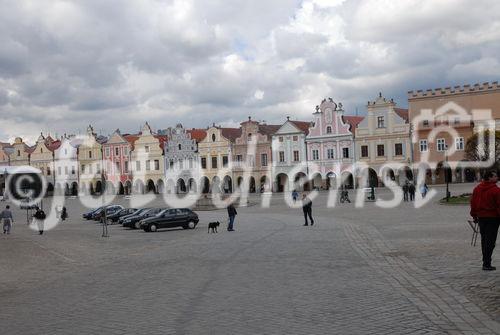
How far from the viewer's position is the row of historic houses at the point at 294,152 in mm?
69000

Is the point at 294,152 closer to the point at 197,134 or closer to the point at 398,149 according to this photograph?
the point at 398,149

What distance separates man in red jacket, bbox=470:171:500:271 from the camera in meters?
12.1

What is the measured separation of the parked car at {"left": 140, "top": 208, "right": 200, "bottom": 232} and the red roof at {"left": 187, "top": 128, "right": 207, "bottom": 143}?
57.4 m

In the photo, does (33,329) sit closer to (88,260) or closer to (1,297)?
(1,297)

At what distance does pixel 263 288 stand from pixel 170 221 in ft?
71.2

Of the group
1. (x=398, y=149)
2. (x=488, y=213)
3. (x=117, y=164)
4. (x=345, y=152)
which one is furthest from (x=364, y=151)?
(x=488, y=213)

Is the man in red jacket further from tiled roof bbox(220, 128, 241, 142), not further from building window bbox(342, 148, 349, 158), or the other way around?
tiled roof bbox(220, 128, 241, 142)

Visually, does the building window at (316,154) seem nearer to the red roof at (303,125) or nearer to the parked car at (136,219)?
the red roof at (303,125)

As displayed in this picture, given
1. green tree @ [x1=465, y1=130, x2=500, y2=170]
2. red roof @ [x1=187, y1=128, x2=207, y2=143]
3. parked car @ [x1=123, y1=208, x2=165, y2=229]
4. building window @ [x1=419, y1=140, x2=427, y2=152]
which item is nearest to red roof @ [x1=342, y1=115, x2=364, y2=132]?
building window @ [x1=419, y1=140, x2=427, y2=152]

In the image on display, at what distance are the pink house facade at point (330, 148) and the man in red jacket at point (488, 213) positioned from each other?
62.9 metres

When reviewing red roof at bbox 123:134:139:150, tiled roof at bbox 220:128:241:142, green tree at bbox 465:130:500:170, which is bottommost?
green tree at bbox 465:130:500:170

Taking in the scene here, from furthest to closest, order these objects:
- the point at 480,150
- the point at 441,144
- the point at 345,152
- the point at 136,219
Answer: the point at 345,152
the point at 441,144
the point at 480,150
the point at 136,219

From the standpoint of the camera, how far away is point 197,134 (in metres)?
93.6

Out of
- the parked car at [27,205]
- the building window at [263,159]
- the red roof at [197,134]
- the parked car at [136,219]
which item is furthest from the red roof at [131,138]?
the parked car at [136,219]
